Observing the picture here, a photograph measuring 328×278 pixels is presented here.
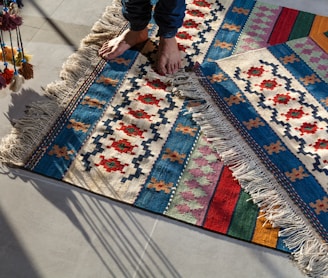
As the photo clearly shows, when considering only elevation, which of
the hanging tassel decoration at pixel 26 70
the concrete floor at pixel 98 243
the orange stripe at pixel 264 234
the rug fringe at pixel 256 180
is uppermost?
the hanging tassel decoration at pixel 26 70

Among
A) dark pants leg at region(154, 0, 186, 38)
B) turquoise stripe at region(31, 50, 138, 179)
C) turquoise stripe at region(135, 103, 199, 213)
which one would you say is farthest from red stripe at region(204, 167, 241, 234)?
dark pants leg at region(154, 0, 186, 38)

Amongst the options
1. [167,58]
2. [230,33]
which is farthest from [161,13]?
[230,33]

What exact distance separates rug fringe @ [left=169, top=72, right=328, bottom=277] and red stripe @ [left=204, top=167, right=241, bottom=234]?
26mm

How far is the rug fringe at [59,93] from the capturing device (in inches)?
66.9

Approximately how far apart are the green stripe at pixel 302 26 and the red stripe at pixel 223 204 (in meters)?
0.72

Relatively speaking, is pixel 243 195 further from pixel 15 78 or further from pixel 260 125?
pixel 15 78

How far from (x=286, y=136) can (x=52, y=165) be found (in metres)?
0.69

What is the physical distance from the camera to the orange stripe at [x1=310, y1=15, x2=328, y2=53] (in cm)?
214

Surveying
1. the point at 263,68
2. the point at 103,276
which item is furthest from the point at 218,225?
the point at 263,68

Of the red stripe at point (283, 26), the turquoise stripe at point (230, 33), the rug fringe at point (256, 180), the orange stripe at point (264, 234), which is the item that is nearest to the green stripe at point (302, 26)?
the red stripe at point (283, 26)

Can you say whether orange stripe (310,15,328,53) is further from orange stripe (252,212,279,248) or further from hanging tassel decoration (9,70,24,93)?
hanging tassel decoration (9,70,24,93)

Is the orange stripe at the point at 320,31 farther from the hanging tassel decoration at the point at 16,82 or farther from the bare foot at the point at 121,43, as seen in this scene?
the hanging tassel decoration at the point at 16,82

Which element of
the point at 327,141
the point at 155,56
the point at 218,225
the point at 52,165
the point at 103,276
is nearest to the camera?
the point at 103,276

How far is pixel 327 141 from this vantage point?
1.80m
